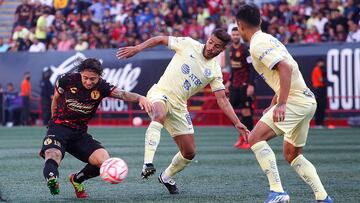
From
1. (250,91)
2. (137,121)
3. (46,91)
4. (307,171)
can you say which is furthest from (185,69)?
(46,91)

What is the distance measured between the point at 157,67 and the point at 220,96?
639 inches

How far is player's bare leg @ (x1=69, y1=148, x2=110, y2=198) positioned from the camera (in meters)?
10.2

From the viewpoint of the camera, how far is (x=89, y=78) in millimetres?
10086

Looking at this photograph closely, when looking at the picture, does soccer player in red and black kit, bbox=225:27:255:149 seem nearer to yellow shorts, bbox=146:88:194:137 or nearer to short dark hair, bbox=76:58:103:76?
yellow shorts, bbox=146:88:194:137

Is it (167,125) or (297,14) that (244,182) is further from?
(297,14)

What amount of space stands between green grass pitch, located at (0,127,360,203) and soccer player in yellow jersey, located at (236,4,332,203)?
60 cm

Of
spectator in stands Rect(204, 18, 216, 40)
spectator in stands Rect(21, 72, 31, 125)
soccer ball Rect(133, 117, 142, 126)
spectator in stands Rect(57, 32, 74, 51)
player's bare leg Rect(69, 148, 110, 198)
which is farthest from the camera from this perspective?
spectator in stands Rect(57, 32, 74, 51)

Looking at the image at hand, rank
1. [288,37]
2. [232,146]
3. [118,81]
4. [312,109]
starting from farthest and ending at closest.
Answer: [118,81] → [288,37] → [232,146] → [312,109]

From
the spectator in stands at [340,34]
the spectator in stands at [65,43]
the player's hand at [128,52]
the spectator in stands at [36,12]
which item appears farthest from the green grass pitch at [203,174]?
the spectator in stands at [36,12]

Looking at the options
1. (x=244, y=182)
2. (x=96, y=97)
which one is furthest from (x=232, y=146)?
(x=96, y=97)

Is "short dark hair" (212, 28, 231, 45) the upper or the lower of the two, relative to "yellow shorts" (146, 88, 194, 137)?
upper

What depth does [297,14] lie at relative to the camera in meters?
27.1

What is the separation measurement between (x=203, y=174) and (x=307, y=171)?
3936 mm

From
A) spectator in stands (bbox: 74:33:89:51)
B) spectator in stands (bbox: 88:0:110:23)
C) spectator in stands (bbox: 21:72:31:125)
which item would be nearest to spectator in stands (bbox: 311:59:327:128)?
spectator in stands (bbox: 74:33:89:51)
